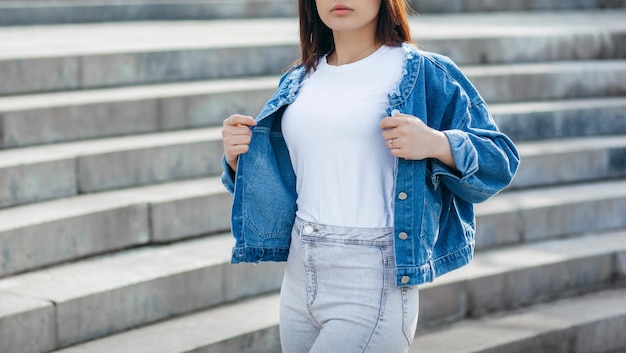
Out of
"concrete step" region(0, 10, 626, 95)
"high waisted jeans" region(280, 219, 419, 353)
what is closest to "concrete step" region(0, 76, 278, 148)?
"concrete step" region(0, 10, 626, 95)

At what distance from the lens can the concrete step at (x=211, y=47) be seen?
577cm

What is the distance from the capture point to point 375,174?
9.46 ft

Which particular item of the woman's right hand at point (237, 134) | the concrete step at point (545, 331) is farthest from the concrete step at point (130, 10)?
the woman's right hand at point (237, 134)

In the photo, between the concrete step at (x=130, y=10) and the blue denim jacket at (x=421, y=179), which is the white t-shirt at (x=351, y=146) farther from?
Result: the concrete step at (x=130, y=10)

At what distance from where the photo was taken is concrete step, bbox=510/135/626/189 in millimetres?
6355

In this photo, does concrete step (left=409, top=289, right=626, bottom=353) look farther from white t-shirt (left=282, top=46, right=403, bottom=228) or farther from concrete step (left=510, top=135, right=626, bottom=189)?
white t-shirt (left=282, top=46, right=403, bottom=228)

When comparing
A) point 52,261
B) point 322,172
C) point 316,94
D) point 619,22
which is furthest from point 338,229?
point 619,22

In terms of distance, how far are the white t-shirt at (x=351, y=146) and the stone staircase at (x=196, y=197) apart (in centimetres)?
155

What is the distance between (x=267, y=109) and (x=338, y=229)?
436 mm

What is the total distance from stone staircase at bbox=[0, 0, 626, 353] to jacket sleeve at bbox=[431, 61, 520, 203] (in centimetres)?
177

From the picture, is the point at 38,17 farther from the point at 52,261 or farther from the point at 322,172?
the point at 322,172

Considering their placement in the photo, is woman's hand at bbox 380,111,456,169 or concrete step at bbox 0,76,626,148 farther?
concrete step at bbox 0,76,626,148

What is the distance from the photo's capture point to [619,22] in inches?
345

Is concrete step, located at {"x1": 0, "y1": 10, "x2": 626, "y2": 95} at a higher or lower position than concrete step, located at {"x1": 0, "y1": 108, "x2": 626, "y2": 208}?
higher
